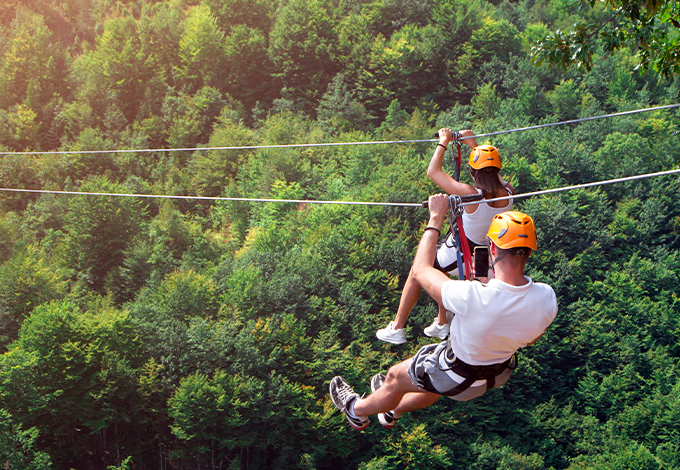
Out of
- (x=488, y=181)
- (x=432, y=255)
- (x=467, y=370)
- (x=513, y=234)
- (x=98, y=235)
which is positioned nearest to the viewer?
(x=513, y=234)

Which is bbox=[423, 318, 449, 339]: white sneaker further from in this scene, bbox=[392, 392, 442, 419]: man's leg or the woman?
bbox=[392, 392, 442, 419]: man's leg

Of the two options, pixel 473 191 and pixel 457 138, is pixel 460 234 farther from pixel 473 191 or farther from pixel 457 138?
pixel 457 138

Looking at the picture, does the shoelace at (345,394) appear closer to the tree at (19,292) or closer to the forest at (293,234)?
the forest at (293,234)

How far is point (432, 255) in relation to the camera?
4098 mm

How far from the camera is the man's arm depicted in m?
3.99

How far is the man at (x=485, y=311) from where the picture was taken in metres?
3.77

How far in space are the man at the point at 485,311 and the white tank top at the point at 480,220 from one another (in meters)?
1.18

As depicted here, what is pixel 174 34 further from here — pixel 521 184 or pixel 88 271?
pixel 521 184

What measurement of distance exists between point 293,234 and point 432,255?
40044mm

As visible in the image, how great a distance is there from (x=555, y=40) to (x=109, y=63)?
60.4 metres

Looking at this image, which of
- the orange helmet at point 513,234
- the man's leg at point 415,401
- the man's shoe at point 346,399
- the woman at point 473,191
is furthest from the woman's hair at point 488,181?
the man's shoe at point 346,399

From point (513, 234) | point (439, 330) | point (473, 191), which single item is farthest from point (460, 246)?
point (439, 330)

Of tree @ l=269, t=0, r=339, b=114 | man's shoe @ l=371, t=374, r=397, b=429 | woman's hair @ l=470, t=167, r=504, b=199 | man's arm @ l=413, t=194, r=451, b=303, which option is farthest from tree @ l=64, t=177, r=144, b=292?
man's arm @ l=413, t=194, r=451, b=303

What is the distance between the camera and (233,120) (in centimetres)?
5628
